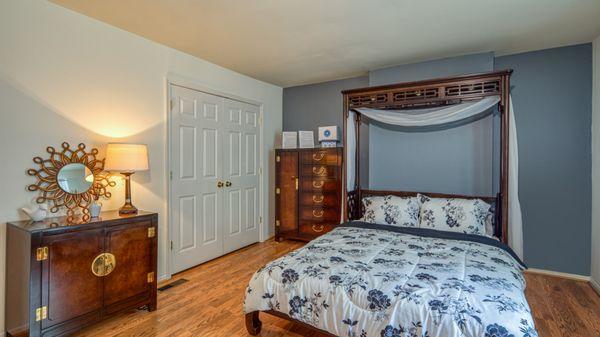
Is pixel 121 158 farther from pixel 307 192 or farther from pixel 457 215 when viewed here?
pixel 457 215

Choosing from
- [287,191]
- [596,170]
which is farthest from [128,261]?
[596,170]

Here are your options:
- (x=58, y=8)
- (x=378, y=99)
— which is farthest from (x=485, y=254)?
(x=58, y=8)

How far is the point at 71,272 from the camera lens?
2.08 m

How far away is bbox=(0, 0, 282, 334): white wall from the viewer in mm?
2146

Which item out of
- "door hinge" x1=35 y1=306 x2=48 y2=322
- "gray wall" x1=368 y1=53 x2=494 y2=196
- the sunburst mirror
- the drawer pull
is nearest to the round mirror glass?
the sunburst mirror

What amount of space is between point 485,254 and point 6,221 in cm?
353

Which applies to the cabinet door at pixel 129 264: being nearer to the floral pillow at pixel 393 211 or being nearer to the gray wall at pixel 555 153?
the floral pillow at pixel 393 211

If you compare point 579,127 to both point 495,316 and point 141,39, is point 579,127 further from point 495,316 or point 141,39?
point 141,39

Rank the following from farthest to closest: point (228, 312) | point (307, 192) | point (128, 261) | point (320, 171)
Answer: point (307, 192), point (320, 171), point (228, 312), point (128, 261)

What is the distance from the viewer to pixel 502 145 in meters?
2.85

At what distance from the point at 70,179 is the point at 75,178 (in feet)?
0.11

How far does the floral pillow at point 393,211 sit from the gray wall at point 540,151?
1.76 ft

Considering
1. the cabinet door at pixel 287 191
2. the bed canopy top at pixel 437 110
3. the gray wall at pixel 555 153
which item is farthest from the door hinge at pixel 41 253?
the gray wall at pixel 555 153

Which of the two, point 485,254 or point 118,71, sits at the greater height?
point 118,71
